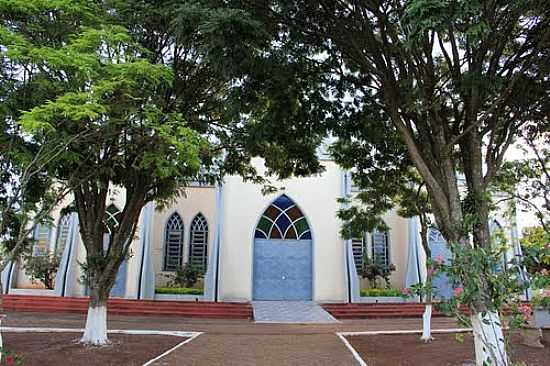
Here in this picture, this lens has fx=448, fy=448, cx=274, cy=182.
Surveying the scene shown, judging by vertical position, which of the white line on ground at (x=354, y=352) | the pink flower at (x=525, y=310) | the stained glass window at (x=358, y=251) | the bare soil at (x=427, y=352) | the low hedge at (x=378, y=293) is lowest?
the white line on ground at (x=354, y=352)

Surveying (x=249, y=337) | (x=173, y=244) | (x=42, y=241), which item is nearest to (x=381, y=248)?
(x=173, y=244)

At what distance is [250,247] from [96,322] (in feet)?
32.3

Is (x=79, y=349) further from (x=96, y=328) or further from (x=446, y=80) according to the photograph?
(x=446, y=80)

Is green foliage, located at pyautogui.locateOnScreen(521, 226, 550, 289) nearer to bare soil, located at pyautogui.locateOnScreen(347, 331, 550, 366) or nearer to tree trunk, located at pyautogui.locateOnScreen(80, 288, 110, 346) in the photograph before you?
bare soil, located at pyautogui.locateOnScreen(347, 331, 550, 366)

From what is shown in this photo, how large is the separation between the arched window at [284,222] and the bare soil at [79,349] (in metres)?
9.20

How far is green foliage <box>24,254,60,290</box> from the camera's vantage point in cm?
1870

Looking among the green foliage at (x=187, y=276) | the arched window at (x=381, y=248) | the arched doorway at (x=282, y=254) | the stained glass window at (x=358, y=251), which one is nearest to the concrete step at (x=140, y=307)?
the green foliage at (x=187, y=276)

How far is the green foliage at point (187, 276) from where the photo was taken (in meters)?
19.0

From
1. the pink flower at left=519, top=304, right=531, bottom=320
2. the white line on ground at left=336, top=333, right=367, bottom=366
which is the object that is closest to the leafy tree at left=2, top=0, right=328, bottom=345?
the white line on ground at left=336, top=333, right=367, bottom=366

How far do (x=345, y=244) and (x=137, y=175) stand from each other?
11.1 m

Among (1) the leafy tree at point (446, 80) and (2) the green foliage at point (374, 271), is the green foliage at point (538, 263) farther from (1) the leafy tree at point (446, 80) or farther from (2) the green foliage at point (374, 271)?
(2) the green foliage at point (374, 271)

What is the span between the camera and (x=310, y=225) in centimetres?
1966

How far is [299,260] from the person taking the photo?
19.5 metres

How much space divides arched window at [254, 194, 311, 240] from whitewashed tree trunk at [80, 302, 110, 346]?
10.5 metres
